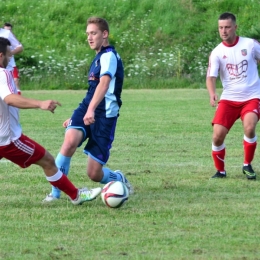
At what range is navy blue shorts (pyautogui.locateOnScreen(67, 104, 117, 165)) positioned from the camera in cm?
700

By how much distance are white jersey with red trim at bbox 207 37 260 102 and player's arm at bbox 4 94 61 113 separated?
3.05 meters

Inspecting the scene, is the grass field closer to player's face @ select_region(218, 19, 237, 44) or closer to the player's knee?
the player's knee

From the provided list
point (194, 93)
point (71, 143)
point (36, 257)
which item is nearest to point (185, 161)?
point (71, 143)

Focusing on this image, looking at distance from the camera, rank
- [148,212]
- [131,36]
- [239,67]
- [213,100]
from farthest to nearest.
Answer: [131,36] < [239,67] < [213,100] < [148,212]

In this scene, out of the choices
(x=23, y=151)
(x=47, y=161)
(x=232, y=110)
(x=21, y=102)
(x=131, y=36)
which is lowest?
(x=131, y=36)

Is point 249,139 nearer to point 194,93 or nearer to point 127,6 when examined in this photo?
point 194,93

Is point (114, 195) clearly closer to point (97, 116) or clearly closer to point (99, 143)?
point (99, 143)

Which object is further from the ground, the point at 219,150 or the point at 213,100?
the point at 213,100

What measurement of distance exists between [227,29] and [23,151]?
119 inches

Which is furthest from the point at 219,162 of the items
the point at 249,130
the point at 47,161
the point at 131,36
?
the point at 131,36

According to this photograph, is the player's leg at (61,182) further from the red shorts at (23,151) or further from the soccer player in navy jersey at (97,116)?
the soccer player in navy jersey at (97,116)

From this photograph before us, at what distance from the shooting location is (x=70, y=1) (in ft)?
109

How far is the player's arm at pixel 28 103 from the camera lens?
569 centimetres

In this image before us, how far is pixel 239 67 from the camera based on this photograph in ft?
27.6
